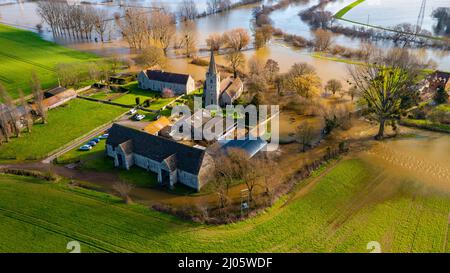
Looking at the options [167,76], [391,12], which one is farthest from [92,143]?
[391,12]

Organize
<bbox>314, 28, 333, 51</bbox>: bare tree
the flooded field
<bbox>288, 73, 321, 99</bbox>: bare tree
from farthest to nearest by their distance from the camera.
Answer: the flooded field < <bbox>314, 28, 333, 51</bbox>: bare tree < <bbox>288, 73, 321, 99</bbox>: bare tree

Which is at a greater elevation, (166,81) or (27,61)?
(27,61)

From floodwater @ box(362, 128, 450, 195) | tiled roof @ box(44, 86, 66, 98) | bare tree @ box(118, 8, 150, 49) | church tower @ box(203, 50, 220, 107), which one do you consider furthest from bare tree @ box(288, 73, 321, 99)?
bare tree @ box(118, 8, 150, 49)

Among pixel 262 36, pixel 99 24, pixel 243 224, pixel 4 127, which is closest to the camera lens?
pixel 243 224

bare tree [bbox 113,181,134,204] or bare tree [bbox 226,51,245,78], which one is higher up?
bare tree [bbox 226,51,245,78]

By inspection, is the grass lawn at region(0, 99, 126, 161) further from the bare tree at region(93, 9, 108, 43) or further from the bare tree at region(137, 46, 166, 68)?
the bare tree at region(93, 9, 108, 43)

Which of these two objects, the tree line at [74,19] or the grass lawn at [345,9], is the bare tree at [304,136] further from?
the grass lawn at [345,9]

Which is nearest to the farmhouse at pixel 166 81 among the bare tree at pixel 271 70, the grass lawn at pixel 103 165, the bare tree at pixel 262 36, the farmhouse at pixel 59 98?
the farmhouse at pixel 59 98

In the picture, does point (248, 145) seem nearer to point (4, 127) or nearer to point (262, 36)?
point (4, 127)
